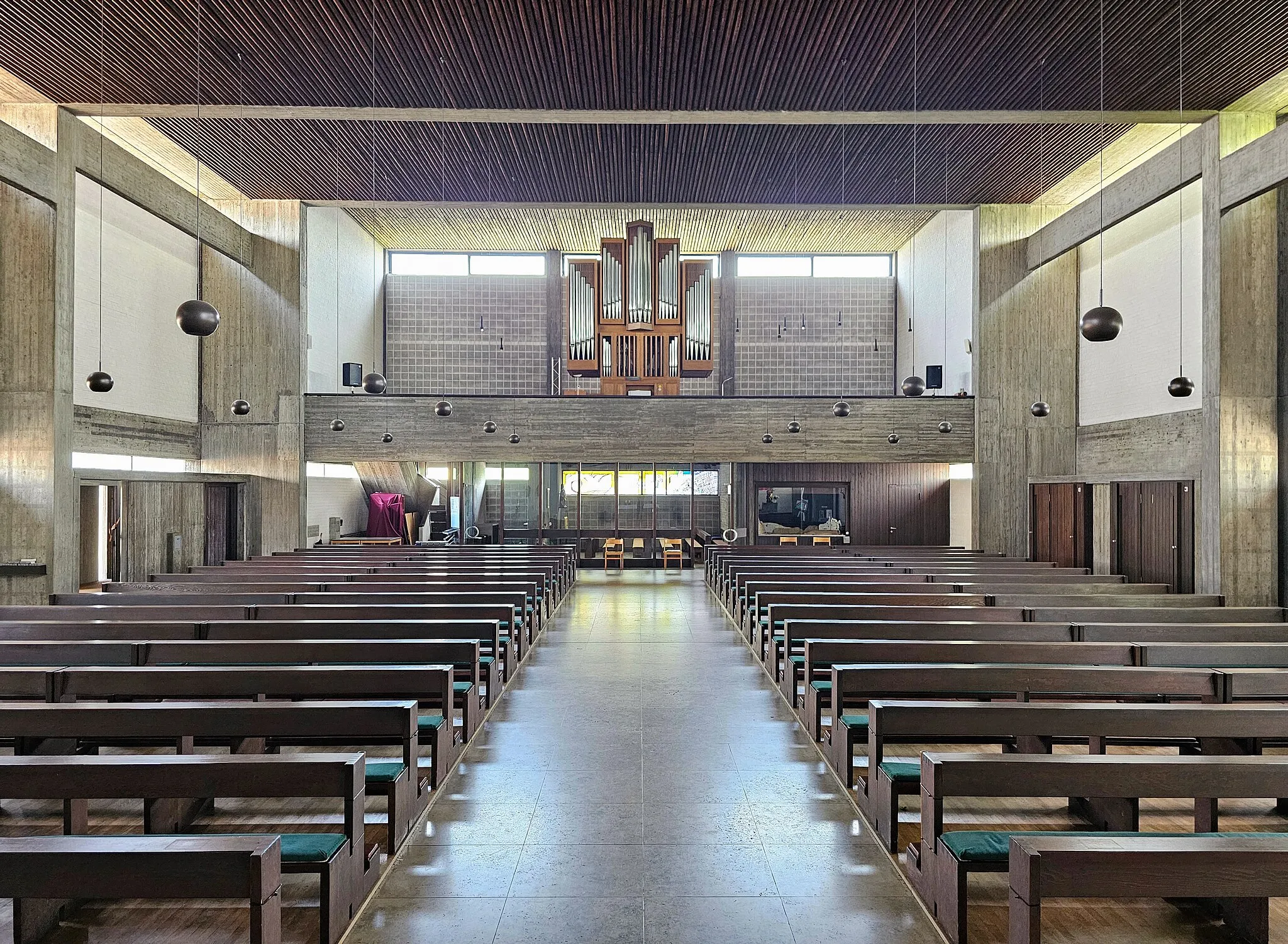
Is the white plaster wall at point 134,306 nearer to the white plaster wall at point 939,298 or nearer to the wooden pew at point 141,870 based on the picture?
the wooden pew at point 141,870

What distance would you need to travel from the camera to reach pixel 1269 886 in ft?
6.81

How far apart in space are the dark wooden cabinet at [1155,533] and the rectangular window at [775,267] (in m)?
8.56

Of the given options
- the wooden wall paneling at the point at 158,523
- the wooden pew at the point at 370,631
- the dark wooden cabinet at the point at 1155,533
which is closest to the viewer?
the wooden pew at the point at 370,631

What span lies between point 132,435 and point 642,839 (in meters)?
10.2

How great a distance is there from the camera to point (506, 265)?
17.6 meters

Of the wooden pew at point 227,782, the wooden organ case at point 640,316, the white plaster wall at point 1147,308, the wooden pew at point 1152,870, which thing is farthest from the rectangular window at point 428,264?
the wooden pew at point 1152,870

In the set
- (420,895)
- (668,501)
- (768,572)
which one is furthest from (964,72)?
(668,501)

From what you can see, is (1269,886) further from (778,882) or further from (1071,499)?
(1071,499)

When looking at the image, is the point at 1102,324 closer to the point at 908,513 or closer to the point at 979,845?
the point at 979,845

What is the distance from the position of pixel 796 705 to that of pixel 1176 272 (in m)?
8.14

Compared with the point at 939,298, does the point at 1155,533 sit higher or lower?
lower

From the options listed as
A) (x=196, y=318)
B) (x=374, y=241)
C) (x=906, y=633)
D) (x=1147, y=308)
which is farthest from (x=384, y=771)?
(x=374, y=241)

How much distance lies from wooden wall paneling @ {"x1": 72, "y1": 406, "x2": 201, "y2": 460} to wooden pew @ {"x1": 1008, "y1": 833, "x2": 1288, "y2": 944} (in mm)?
10022

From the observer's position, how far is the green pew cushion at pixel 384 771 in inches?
133
